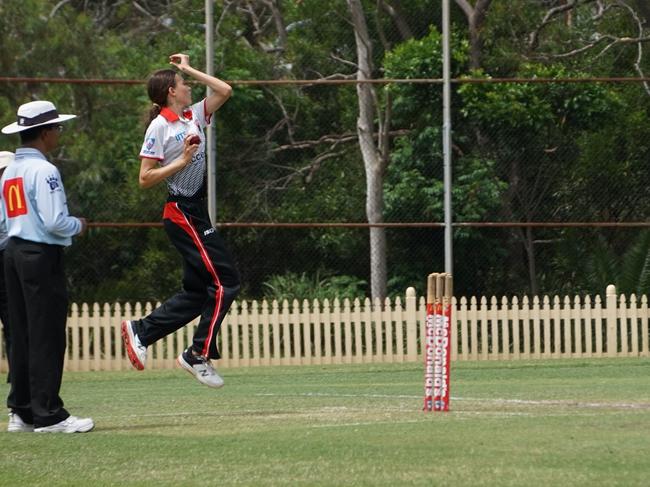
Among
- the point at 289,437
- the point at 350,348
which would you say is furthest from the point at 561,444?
the point at 350,348

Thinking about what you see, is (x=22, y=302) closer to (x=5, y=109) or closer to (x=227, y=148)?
(x=227, y=148)

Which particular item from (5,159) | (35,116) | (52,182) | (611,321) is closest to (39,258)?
(52,182)

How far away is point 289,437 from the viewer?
802 cm

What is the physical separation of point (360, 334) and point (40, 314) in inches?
453

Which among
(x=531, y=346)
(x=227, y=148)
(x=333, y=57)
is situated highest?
(x=333, y=57)

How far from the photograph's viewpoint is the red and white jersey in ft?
31.0

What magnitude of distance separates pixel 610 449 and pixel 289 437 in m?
1.78

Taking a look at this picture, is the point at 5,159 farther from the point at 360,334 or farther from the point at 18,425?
the point at 360,334

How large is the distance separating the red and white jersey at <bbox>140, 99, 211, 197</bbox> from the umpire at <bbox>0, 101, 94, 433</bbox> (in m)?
0.69

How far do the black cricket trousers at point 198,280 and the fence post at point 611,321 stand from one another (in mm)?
11306

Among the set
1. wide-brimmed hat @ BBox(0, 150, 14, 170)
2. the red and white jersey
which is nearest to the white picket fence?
wide-brimmed hat @ BBox(0, 150, 14, 170)

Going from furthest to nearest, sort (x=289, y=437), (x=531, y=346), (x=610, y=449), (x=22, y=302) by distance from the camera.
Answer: (x=531, y=346)
(x=22, y=302)
(x=289, y=437)
(x=610, y=449)

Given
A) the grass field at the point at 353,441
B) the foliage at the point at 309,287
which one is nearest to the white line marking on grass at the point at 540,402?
the grass field at the point at 353,441

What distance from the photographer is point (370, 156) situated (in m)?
24.5
